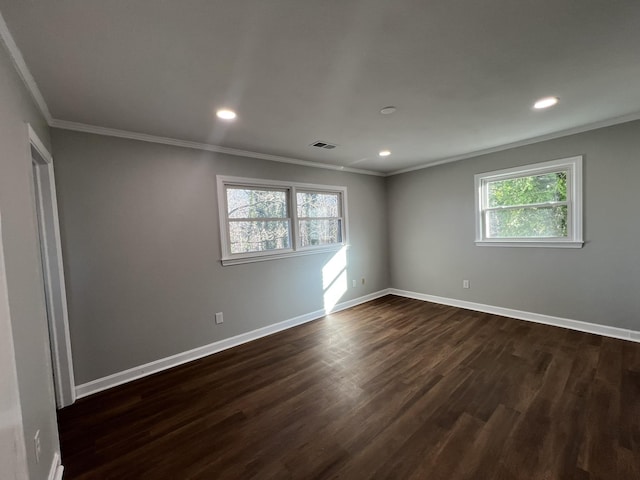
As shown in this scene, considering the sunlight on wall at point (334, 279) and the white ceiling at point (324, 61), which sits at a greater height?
the white ceiling at point (324, 61)

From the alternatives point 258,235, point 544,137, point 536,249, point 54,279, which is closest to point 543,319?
point 536,249

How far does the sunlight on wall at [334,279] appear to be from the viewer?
4.27m

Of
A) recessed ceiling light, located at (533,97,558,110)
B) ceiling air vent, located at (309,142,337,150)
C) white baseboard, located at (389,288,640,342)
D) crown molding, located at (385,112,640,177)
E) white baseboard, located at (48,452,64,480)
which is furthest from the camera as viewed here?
ceiling air vent, located at (309,142,337,150)

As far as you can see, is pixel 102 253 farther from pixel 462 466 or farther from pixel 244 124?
pixel 462 466

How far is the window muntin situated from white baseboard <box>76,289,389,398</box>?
113 cm

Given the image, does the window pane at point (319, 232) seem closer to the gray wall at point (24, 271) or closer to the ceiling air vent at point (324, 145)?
the ceiling air vent at point (324, 145)

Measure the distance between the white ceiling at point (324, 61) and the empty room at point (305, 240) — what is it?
18 millimetres

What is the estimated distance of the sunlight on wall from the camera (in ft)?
14.0

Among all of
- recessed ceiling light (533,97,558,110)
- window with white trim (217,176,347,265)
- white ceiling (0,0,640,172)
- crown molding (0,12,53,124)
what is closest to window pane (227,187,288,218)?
window with white trim (217,176,347,265)

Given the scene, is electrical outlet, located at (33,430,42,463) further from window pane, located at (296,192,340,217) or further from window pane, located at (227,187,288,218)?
window pane, located at (296,192,340,217)

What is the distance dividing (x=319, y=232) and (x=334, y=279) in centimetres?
83

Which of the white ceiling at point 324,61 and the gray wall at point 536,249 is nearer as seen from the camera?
the white ceiling at point 324,61

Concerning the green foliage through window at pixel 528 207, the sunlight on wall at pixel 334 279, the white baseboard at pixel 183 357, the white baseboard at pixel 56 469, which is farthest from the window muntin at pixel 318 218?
the white baseboard at pixel 56 469

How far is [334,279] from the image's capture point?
14.4 ft
